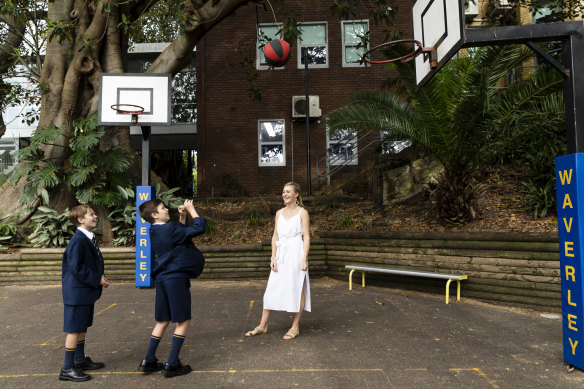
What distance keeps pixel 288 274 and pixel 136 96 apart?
17.2ft

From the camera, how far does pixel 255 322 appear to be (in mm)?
5801

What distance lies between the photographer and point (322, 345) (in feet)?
15.7

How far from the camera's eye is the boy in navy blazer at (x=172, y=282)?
3.92 meters

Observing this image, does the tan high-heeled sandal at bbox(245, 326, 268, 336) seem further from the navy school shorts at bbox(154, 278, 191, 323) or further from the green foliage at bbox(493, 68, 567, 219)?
the green foliage at bbox(493, 68, 567, 219)

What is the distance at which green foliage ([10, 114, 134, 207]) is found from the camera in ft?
30.3

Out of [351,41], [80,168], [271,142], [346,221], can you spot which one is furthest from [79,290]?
[351,41]

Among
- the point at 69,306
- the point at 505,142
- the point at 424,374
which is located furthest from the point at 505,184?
the point at 69,306

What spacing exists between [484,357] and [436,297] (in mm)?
2899

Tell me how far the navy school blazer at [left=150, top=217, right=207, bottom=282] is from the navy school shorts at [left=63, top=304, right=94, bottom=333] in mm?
707

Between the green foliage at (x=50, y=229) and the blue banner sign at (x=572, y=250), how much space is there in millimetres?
8907

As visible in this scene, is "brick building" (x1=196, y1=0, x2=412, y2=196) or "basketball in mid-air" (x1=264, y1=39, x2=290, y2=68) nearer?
"basketball in mid-air" (x1=264, y1=39, x2=290, y2=68)

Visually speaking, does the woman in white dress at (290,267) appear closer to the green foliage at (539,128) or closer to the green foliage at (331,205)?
the green foliage at (539,128)

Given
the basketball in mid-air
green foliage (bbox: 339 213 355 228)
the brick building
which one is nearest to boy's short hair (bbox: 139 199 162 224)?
the basketball in mid-air

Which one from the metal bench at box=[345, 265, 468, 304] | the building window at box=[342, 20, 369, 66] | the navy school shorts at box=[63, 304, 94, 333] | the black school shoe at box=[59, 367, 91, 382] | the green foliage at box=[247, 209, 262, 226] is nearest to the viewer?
the black school shoe at box=[59, 367, 91, 382]
